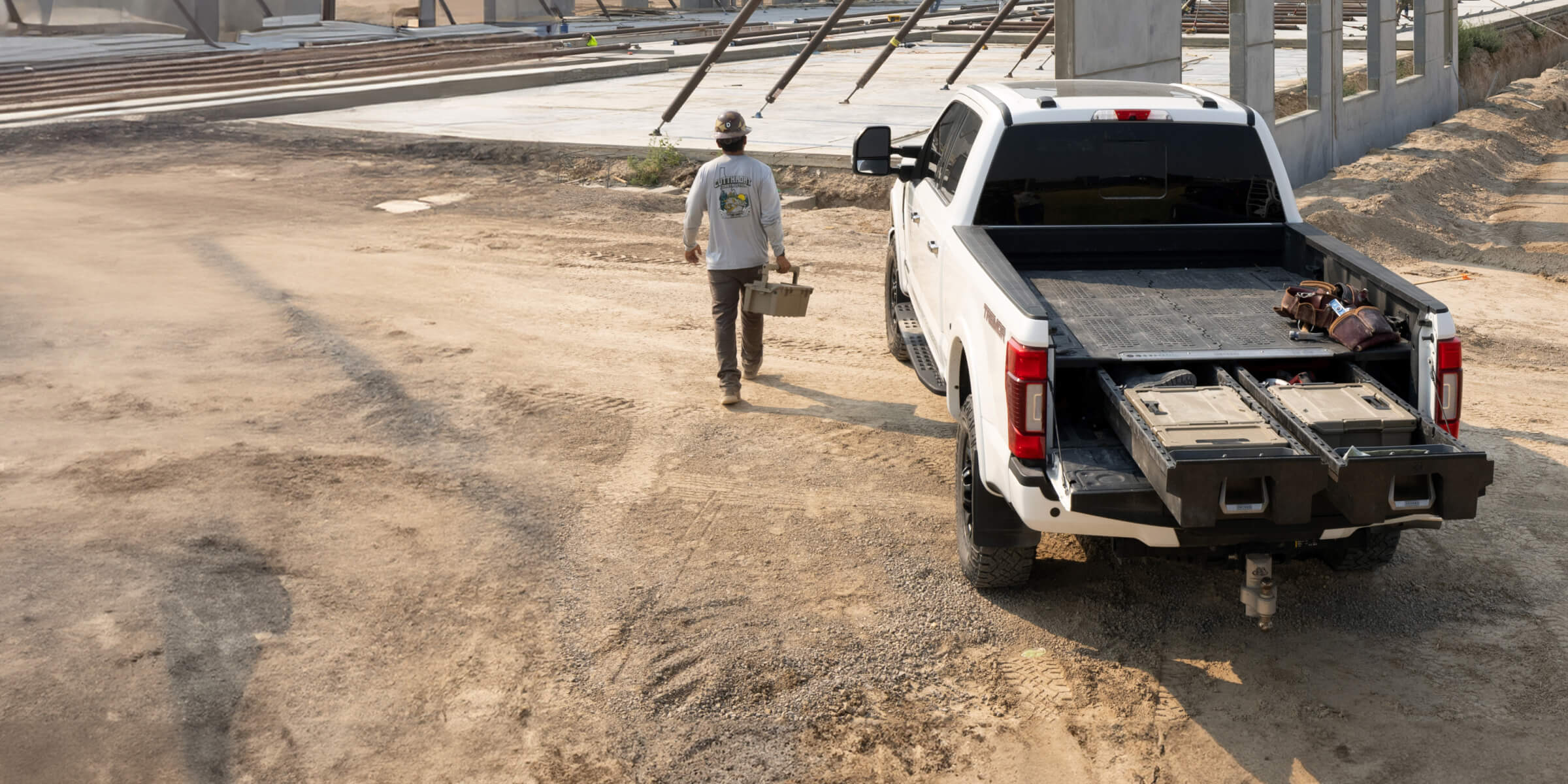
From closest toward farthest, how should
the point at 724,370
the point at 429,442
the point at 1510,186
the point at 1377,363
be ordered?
the point at 1377,363
the point at 429,442
the point at 724,370
the point at 1510,186

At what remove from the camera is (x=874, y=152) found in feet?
Result: 25.1

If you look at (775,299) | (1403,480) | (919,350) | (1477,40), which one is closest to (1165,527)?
(1403,480)

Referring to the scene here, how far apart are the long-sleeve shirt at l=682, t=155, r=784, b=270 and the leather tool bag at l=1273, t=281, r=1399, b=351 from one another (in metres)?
3.34

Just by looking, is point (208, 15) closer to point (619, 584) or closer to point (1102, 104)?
point (1102, 104)

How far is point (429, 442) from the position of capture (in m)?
7.66

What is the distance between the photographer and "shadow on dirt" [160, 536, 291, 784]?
4727 millimetres

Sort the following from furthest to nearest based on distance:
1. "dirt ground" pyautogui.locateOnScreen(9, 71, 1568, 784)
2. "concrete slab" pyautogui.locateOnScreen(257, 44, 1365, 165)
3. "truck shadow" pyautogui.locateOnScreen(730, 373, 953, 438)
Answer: "concrete slab" pyautogui.locateOnScreen(257, 44, 1365, 165), "truck shadow" pyautogui.locateOnScreen(730, 373, 953, 438), "dirt ground" pyautogui.locateOnScreen(9, 71, 1568, 784)

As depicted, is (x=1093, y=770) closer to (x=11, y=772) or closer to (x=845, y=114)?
(x=11, y=772)

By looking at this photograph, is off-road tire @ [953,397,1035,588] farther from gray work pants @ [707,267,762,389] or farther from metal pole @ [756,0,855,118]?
metal pole @ [756,0,855,118]

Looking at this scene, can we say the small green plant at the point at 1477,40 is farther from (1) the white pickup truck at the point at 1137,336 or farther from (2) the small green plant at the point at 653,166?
(1) the white pickup truck at the point at 1137,336

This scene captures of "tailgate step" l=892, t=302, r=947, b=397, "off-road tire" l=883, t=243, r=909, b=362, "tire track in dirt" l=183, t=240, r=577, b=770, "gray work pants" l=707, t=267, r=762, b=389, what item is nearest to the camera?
"tire track in dirt" l=183, t=240, r=577, b=770

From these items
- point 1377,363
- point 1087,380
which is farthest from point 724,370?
point 1377,363


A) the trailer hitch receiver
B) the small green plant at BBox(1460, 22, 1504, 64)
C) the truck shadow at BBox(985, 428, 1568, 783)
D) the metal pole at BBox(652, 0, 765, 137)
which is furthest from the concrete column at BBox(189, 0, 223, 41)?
the trailer hitch receiver

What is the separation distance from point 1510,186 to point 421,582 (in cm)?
1769
